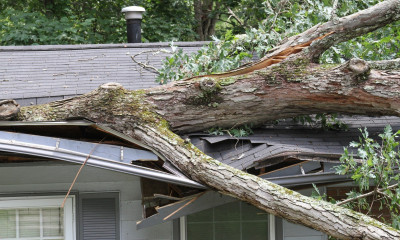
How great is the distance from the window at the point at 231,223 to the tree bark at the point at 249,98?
1079mm

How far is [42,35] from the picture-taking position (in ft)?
46.8

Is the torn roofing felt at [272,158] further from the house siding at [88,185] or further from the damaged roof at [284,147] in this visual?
the house siding at [88,185]

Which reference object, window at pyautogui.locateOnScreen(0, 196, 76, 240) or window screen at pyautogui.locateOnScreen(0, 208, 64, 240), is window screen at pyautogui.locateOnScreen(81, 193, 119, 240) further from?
window screen at pyautogui.locateOnScreen(0, 208, 64, 240)

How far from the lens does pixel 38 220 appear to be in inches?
260

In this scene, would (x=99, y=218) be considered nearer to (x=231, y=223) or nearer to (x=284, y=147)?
(x=231, y=223)

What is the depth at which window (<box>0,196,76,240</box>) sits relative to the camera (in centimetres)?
655

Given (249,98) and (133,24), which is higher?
(133,24)

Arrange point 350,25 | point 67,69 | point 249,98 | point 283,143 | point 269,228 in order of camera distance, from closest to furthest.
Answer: point 283,143, point 249,98, point 350,25, point 269,228, point 67,69

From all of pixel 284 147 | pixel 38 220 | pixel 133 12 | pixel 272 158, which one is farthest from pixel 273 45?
pixel 133 12

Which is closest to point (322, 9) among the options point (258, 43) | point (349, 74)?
point (258, 43)

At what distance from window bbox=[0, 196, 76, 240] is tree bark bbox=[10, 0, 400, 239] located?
3.58 feet

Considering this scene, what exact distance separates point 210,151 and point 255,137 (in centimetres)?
47

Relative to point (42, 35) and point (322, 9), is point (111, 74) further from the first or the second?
point (42, 35)

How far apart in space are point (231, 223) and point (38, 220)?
1.99 m
